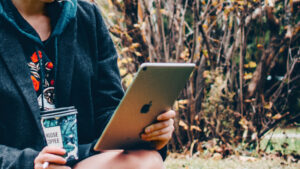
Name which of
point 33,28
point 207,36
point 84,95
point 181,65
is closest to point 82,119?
point 84,95

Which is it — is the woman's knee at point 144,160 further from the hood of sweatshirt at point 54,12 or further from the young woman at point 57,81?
the hood of sweatshirt at point 54,12

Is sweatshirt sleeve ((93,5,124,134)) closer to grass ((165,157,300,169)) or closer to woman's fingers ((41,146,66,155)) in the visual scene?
woman's fingers ((41,146,66,155))

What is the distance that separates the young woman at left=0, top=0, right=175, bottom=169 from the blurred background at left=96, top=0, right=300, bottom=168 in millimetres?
1879

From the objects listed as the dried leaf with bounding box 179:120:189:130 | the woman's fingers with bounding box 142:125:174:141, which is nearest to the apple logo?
the woman's fingers with bounding box 142:125:174:141

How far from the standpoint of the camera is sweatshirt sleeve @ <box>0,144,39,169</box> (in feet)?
4.16

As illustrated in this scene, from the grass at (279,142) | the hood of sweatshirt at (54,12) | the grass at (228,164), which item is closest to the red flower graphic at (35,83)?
the hood of sweatshirt at (54,12)

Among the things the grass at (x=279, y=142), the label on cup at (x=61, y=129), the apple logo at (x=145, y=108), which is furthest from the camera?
the grass at (x=279, y=142)

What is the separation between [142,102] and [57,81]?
1.39 ft

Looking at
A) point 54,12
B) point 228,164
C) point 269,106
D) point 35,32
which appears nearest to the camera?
point 35,32

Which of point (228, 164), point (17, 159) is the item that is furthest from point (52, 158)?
point (228, 164)

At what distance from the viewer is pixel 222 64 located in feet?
12.9

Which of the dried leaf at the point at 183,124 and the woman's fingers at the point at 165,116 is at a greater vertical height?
the woman's fingers at the point at 165,116

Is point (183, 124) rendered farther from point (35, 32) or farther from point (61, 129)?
point (61, 129)

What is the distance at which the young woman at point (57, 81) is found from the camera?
143cm
